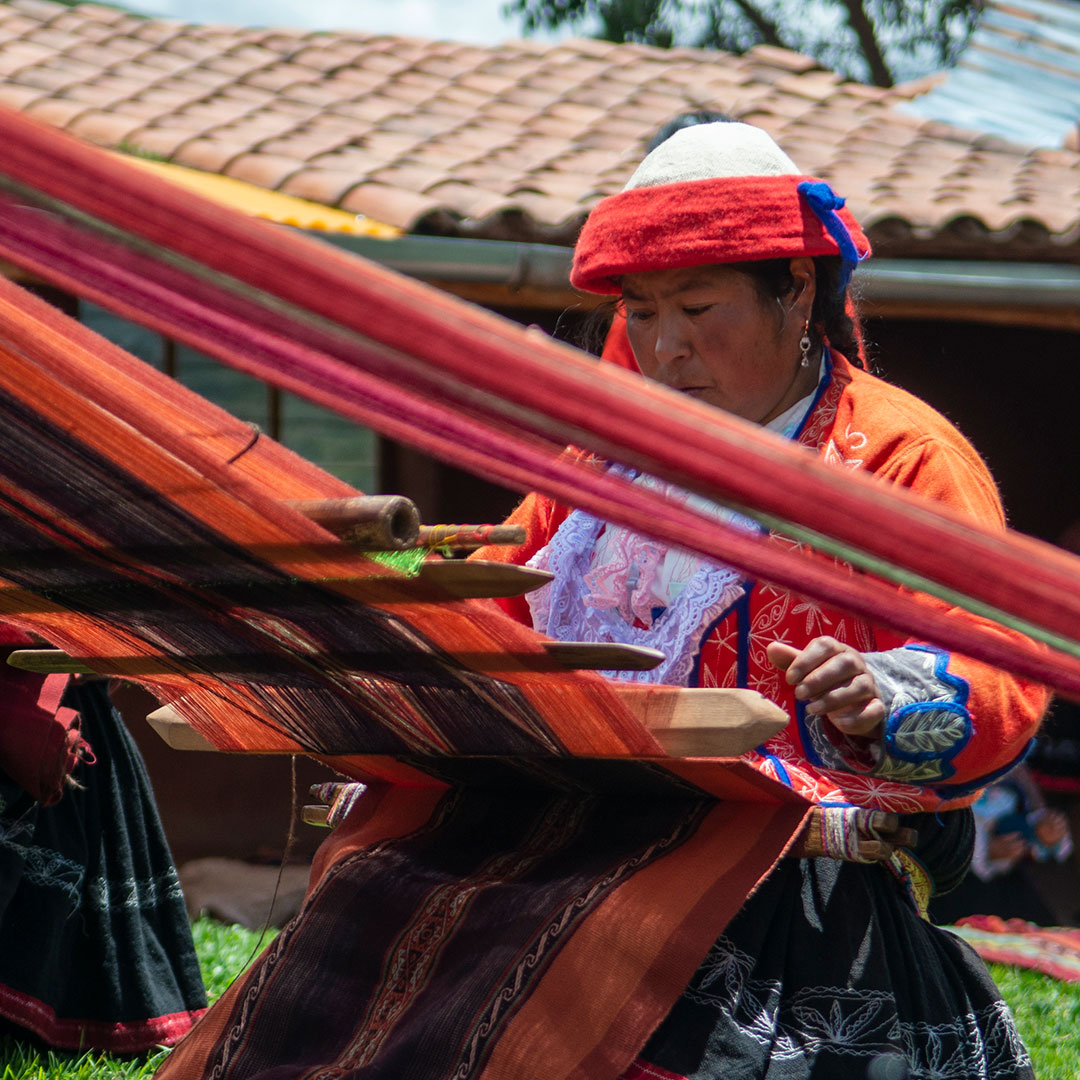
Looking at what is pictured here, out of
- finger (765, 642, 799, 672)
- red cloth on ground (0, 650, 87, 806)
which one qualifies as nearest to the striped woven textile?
finger (765, 642, 799, 672)

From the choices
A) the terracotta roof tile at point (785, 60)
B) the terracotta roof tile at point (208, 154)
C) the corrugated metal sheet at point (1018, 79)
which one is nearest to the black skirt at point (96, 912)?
the terracotta roof tile at point (208, 154)

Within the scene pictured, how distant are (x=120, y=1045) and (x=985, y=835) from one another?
3348 millimetres

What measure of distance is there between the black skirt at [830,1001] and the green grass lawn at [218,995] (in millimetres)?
687

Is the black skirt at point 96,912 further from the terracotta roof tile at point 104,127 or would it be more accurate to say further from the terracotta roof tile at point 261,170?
the terracotta roof tile at point 104,127

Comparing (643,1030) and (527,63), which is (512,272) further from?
(643,1030)

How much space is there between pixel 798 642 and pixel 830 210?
0.57 meters

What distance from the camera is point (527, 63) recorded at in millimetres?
7172

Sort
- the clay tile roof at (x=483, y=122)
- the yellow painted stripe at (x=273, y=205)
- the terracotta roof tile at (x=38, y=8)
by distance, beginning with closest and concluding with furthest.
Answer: the yellow painted stripe at (x=273, y=205)
the clay tile roof at (x=483, y=122)
the terracotta roof tile at (x=38, y=8)

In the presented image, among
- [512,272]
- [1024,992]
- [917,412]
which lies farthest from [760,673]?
[512,272]

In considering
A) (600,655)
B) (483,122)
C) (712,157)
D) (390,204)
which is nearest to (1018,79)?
(483,122)

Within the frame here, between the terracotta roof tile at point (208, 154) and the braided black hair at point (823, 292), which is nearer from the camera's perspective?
the braided black hair at point (823, 292)

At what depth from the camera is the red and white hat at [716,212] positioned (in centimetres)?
186

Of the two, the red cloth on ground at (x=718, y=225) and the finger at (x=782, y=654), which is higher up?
the red cloth on ground at (x=718, y=225)

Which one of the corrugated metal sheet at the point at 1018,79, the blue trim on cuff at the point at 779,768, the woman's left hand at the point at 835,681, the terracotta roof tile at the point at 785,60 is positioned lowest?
the corrugated metal sheet at the point at 1018,79
